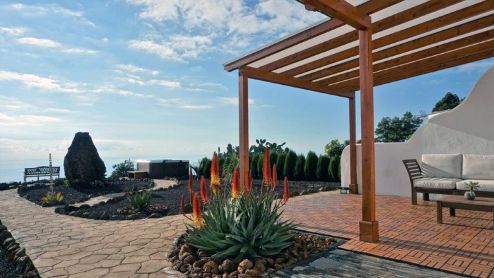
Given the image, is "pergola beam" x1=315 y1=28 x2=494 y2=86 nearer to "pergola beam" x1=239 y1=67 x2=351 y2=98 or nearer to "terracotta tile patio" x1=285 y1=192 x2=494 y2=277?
"pergola beam" x1=239 y1=67 x2=351 y2=98

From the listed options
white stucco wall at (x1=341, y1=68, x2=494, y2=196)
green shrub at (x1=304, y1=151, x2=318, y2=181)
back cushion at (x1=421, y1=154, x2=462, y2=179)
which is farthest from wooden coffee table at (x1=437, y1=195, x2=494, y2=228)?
green shrub at (x1=304, y1=151, x2=318, y2=181)

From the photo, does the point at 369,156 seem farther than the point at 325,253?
Yes

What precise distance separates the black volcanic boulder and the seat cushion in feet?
34.5

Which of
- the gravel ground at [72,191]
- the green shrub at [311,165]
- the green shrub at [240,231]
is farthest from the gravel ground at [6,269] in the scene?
the green shrub at [311,165]

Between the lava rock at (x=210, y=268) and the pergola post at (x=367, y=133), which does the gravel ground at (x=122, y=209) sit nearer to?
the pergola post at (x=367, y=133)

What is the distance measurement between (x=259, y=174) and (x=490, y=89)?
8419 mm

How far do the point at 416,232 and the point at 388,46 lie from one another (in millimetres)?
3197

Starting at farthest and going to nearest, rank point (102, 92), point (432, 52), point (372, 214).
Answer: point (102, 92) < point (432, 52) < point (372, 214)

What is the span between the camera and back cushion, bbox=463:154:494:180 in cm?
628

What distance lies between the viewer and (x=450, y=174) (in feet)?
22.2

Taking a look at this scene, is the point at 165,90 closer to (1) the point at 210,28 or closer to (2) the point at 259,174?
(1) the point at 210,28

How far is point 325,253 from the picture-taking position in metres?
3.54

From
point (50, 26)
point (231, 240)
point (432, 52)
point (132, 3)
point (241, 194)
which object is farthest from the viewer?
point (432, 52)

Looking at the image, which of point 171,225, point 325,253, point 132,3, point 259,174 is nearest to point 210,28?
point 132,3
